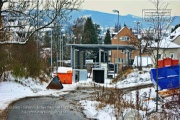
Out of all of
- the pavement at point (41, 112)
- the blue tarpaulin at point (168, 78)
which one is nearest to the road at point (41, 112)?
the pavement at point (41, 112)

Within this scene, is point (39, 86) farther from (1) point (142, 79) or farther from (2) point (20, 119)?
(2) point (20, 119)

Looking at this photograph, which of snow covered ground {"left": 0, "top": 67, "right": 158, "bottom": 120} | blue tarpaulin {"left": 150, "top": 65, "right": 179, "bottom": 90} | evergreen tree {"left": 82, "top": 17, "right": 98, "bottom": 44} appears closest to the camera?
snow covered ground {"left": 0, "top": 67, "right": 158, "bottom": 120}

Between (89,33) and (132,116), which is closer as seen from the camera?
(132,116)

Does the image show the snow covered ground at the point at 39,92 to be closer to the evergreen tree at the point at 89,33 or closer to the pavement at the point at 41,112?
the pavement at the point at 41,112

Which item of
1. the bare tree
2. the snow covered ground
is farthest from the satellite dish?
the bare tree

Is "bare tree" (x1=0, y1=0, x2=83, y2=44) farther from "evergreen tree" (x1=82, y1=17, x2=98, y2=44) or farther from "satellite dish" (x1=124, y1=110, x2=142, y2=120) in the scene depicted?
"evergreen tree" (x1=82, y1=17, x2=98, y2=44)

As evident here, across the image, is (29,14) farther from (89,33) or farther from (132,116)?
(89,33)

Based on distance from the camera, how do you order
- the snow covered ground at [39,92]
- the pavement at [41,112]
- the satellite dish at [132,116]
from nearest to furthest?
1. the satellite dish at [132,116]
2. the pavement at [41,112]
3. the snow covered ground at [39,92]

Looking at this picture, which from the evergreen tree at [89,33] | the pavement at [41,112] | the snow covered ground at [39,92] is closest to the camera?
the pavement at [41,112]

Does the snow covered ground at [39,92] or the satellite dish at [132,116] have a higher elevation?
the satellite dish at [132,116]

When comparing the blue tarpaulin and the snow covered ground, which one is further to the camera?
the blue tarpaulin

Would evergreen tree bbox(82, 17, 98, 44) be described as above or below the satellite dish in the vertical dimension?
above

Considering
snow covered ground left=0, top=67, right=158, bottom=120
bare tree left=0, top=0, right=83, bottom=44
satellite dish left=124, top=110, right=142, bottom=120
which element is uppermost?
bare tree left=0, top=0, right=83, bottom=44

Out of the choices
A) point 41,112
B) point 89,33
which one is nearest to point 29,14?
point 41,112
